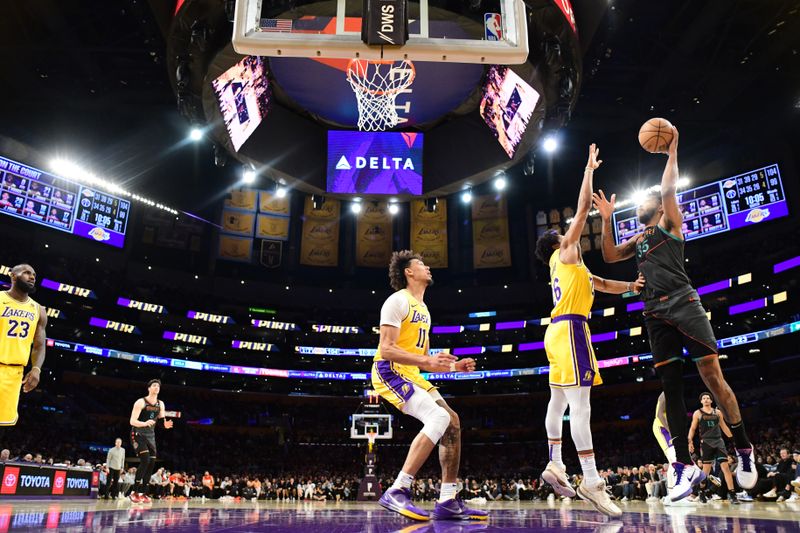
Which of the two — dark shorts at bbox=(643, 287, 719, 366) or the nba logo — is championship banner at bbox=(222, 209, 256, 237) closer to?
the nba logo

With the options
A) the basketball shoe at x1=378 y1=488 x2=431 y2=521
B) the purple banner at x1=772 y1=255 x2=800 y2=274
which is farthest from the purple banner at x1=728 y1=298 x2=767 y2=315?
the basketball shoe at x1=378 y1=488 x2=431 y2=521

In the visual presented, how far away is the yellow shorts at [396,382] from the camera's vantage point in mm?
5090

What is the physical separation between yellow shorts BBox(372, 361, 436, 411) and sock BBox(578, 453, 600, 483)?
155 cm

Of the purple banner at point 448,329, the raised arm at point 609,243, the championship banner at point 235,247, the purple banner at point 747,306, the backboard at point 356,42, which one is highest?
the championship banner at point 235,247

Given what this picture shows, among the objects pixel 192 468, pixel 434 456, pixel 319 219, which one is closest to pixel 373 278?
pixel 319 219

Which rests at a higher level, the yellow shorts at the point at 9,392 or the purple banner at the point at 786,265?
the purple banner at the point at 786,265

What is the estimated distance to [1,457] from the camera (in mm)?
14188

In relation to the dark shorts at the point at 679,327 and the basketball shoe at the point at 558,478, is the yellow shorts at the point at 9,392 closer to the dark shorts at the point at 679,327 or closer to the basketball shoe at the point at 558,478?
the basketball shoe at the point at 558,478

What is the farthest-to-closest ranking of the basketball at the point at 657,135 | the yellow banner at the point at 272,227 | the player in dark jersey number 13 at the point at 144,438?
the yellow banner at the point at 272,227 < the player in dark jersey number 13 at the point at 144,438 < the basketball at the point at 657,135

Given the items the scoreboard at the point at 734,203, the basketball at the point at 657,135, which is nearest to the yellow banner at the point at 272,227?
the scoreboard at the point at 734,203

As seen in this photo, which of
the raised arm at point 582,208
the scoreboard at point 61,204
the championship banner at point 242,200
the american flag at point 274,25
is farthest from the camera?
the championship banner at point 242,200

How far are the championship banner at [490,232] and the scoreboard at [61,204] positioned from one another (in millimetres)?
20375

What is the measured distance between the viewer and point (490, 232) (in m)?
34.9

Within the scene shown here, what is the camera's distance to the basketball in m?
5.23
